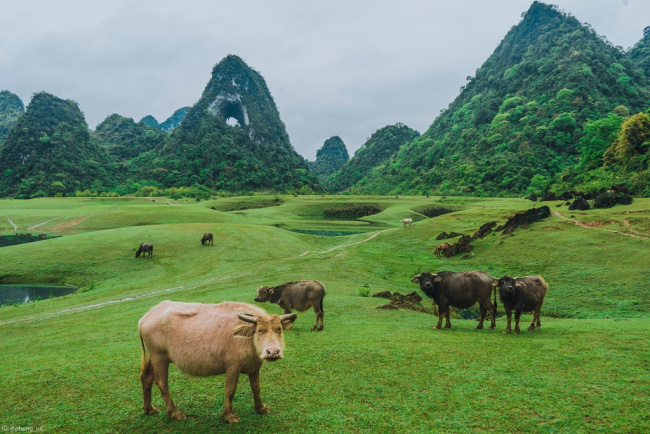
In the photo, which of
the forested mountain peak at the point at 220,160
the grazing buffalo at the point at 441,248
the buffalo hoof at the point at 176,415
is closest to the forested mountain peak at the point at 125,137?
the forested mountain peak at the point at 220,160

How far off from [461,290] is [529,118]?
11850cm

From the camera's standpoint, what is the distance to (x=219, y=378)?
771 centimetres

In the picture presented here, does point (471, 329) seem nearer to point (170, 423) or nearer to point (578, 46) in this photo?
point (170, 423)

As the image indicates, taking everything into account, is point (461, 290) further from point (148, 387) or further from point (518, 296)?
point (148, 387)

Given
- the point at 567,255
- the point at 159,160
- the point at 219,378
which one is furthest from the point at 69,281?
the point at 159,160

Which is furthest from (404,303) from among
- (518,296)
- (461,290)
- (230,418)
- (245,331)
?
(245,331)

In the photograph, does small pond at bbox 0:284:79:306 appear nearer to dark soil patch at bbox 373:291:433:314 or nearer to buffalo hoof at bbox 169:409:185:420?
dark soil patch at bbox 373:291:433:314

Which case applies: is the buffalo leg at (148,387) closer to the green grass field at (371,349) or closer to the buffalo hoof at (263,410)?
the green grass field at (371,349)

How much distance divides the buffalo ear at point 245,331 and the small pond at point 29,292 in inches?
1017

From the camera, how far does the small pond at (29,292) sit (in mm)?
23406

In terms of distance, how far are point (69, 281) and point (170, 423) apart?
2822 centimetres

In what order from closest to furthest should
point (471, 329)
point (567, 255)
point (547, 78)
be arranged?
point (471, 329)
point (567, 255)
point (547, 78)

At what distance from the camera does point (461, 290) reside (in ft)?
41.0

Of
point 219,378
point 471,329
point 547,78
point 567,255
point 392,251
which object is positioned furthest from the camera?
point 547,78
